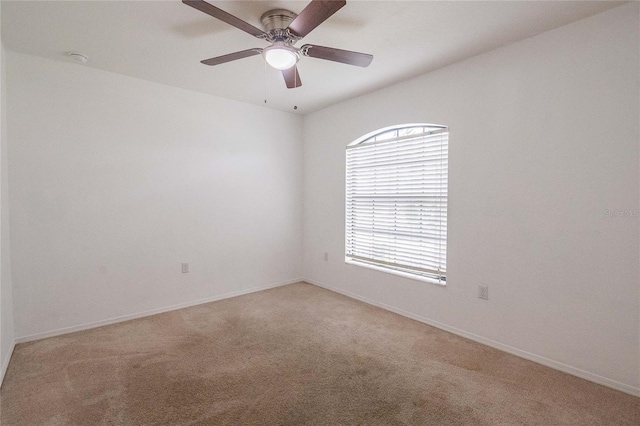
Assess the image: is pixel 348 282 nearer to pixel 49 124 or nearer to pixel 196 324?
pixel 196 324

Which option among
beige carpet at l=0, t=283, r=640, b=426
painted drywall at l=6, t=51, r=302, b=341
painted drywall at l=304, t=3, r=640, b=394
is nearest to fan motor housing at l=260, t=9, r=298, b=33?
painted drywall at l=304, t=3, r=640, b=394

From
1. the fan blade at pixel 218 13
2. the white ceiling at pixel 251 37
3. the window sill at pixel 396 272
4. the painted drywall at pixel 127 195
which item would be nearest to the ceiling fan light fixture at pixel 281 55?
the fan blade at pixel 218 13

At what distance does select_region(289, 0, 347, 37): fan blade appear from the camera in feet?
5.39

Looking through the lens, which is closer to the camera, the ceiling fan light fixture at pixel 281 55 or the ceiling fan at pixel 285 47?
the ceiling fan at pixel 285 47

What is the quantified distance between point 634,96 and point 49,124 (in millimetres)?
4796

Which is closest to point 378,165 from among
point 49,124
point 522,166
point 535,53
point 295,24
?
point 522,166

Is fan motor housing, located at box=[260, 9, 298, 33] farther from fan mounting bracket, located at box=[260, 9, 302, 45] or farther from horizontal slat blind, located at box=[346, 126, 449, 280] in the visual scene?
horizontal slat blind, located at box=[346, 126, 449, 280]

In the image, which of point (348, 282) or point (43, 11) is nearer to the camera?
point (43, 11)

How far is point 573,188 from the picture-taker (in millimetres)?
2279

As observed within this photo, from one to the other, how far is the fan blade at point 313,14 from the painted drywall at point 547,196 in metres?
1.73

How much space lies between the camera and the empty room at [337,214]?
80.4 inches

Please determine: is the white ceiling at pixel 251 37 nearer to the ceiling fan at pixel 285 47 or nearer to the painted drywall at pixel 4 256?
the ceiling fan at pixel 285 47

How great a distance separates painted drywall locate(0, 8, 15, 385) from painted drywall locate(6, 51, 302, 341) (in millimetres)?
105

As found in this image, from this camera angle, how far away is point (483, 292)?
9.12 ft
